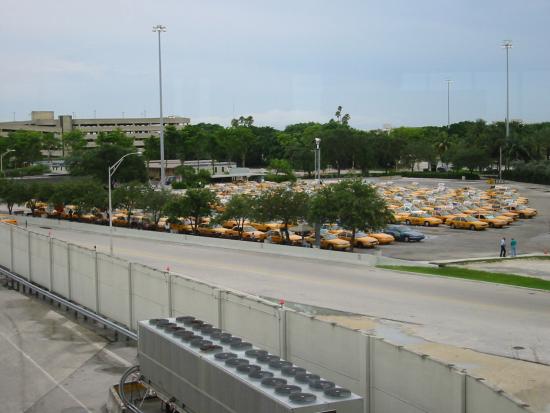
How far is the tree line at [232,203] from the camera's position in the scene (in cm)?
4759

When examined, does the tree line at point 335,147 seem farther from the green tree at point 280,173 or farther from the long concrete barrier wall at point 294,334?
the long concrete barrier wall at point 294,334

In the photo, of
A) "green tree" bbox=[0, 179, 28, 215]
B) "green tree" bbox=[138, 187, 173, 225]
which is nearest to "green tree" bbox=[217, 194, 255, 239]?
Result: "green tree" bbox=[138, 187, 173, 225]

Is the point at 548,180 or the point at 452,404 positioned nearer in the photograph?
the point at 452,404

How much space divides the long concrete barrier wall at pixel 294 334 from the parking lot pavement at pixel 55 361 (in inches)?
38.0

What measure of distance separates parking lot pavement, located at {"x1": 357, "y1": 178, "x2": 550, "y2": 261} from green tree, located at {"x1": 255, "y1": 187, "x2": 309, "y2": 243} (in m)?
5.49

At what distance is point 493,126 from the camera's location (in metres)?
144

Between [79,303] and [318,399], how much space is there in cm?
1736

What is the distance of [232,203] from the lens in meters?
55.2

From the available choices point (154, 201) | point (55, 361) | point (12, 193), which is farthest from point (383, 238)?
point (12, 193)

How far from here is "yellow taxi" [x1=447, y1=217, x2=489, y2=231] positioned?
6144 centimetres

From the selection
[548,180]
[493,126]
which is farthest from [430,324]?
[493,126]

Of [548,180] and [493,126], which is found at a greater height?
[493,126]

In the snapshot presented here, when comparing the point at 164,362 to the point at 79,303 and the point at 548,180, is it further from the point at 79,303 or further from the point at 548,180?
the point at 548,180

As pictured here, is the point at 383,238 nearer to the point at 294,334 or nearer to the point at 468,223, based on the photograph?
the point at 468,223
